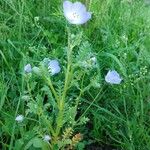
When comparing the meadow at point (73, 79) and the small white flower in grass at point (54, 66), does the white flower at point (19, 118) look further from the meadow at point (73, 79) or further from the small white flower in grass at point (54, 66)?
the small white flower in grass at point (54, 66)

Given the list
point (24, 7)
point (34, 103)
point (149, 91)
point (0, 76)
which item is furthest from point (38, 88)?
point (24, 7)

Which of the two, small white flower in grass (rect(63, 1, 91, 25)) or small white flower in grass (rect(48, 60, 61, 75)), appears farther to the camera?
small white flower in grass (rect(48, 60, 61, 75))

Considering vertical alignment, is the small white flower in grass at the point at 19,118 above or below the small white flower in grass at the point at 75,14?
below

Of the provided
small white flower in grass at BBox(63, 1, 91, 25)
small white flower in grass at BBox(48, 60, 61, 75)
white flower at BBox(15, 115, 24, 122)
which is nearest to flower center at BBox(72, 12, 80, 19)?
small white flower in grass at BBox(63, 1, 91, 25)

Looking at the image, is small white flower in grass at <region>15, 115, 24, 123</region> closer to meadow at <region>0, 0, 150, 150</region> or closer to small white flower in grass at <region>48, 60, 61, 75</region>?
meadow at <region>0, 0, 150, 150</region>

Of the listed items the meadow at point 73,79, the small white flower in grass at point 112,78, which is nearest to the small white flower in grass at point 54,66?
the meadow at point 73,79

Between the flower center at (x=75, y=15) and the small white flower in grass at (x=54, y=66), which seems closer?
the flower center at (x=75, y=15)

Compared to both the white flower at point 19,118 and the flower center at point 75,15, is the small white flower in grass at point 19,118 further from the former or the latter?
the flower center at point 75,15

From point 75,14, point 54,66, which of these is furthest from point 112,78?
point 75,14

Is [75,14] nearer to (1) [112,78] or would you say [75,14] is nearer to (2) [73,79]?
(2) [73,79]
